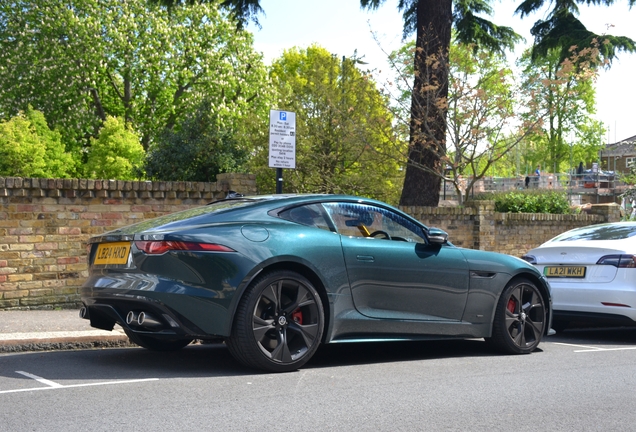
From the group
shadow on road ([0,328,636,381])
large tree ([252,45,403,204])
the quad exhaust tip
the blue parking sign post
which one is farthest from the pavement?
large tree ([252,45,403,204])

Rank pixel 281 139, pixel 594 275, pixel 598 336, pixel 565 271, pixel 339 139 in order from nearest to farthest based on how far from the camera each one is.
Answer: pixel 594 275 < pixel 565 271 < pixel 598 336 < pixel 281 139 < pixel 339 139

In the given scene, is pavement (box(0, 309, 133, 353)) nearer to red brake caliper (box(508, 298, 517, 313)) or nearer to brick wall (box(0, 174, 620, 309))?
brick wall (box(0, 174, 620, 309))

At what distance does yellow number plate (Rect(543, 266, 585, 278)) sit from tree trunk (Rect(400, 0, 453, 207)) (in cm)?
684

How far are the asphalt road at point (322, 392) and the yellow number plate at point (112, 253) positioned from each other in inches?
33.8

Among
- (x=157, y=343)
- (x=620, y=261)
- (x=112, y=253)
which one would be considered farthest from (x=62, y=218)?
(x=620, y=261)

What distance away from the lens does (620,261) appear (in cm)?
905

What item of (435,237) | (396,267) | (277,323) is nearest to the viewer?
(277,323)

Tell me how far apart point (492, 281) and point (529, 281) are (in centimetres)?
60

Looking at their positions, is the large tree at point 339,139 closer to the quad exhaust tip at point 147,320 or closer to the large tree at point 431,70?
the large tree at point 431,70

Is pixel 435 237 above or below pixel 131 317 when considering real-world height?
above

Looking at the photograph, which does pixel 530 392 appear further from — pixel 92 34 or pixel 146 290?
pixel 92 34

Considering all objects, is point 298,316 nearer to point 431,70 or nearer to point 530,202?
point 431,70

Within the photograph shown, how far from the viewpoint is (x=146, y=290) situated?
5.79 meters

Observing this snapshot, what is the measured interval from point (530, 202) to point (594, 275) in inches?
346
